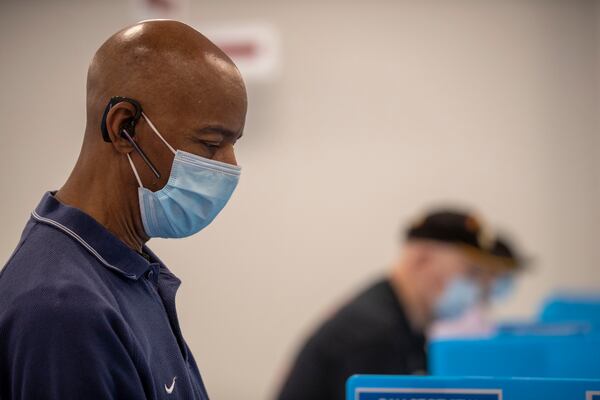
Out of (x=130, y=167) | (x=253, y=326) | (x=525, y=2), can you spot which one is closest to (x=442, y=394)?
(x=130, y=167)

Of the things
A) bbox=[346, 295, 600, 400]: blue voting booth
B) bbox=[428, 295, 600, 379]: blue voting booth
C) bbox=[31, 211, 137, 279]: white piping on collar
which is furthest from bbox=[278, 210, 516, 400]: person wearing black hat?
bbox=[31, 211, 137, 279]: white piping on collar

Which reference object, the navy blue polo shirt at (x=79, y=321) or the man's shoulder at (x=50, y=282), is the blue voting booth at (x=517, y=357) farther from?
the man's shoulder at (x=50, y=282)

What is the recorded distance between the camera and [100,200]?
1.24 m

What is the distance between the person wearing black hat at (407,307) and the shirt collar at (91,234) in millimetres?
1560

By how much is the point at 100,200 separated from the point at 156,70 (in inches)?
7.8

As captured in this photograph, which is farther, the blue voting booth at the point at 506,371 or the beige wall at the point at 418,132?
the beige wall at the point at 418,132

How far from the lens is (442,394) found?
4.62 feet

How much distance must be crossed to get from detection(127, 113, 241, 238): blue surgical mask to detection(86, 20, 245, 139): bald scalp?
50 mm

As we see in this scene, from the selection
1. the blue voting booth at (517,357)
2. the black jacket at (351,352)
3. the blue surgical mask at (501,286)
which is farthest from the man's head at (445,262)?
the blue voting booth at (517,357)

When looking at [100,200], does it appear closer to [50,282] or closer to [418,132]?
[50,282]

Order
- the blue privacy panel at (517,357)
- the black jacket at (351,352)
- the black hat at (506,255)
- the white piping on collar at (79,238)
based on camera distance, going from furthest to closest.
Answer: the black hat at (506,255) < the black jacket at (351,352) < the blue privacy panel at (517,357) < the white piping on collar at (79,238)

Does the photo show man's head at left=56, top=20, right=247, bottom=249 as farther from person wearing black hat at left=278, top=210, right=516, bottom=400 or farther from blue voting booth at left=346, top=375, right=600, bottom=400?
person wearing black hat at left=278, top=210, right=516, bottom=400

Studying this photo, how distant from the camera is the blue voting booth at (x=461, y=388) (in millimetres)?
1389

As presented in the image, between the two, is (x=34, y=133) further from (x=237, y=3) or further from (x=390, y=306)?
(x=237, y=3)
